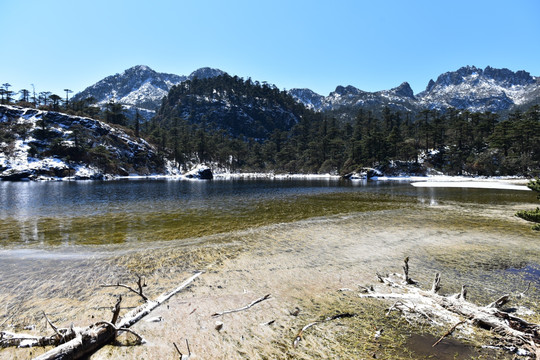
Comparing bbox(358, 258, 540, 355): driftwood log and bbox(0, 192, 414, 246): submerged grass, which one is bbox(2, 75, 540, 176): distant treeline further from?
bbox(358, 258, 540, 355): driftwood log

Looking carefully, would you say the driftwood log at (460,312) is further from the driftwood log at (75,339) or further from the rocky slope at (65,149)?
the rocky slope at (65,149)

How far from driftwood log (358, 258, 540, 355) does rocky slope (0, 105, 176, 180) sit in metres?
121

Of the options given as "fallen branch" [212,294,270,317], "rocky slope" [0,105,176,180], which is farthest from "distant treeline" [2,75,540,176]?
"fallen branch" [212,294,270,317]

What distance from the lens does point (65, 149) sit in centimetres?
11012

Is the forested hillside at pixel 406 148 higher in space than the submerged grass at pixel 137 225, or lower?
higher

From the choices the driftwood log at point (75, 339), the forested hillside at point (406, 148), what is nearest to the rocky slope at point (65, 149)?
the forested hillside at point (406, 148)

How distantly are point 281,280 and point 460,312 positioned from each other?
18.6 ft

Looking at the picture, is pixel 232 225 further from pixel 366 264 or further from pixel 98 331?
pixel 98 331

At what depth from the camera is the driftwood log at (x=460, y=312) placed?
574 cm

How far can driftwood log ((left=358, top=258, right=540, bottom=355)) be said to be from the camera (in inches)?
226

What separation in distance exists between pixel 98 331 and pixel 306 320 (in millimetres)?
5082

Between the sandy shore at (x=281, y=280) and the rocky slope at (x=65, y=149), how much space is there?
368 feet

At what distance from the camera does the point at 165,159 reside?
14988cm

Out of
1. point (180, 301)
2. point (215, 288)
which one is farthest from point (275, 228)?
point (180, 301)
